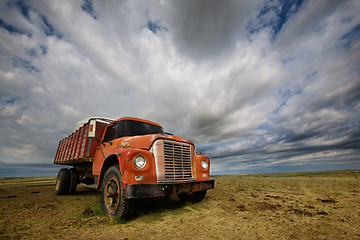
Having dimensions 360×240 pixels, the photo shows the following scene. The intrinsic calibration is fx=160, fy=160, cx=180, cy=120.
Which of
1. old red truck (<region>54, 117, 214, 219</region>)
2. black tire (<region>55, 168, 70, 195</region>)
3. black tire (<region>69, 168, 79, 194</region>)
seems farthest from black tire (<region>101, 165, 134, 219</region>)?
black tire (<region>55, 168, 70, 195</region>)

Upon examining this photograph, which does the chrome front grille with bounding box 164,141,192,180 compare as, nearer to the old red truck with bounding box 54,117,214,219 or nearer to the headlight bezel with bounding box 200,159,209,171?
the old red truck with bounding box 54,117,214,219

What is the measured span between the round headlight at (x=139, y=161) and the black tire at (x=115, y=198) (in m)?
0.54

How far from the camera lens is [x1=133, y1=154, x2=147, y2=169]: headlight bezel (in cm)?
375

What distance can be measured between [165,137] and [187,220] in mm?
2046

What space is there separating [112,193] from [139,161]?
3.58ft

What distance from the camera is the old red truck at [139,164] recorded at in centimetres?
361

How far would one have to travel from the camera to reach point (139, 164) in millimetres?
3783

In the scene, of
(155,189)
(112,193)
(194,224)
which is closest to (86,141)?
(112,193)

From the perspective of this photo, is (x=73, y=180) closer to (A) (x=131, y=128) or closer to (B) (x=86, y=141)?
(B) (x=86, y=141)

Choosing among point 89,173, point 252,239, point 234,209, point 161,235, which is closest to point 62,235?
point 161,235

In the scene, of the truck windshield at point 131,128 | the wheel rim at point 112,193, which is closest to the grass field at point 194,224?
the wheel rim at point 112,193

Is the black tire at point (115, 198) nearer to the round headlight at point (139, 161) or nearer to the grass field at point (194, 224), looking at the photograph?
the grass field at point (194, 224)

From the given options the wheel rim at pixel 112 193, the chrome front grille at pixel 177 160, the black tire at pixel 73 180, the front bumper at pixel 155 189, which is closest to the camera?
the front bumper at pixel 155 189

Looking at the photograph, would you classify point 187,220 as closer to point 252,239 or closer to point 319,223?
point 252,239
